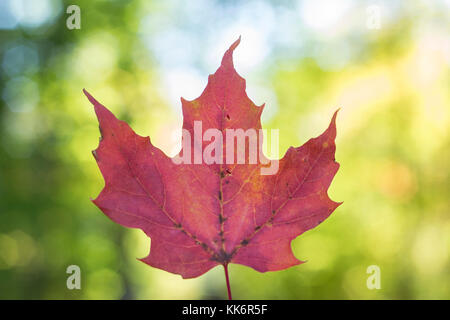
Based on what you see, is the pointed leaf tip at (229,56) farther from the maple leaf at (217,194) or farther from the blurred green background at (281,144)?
the blurred green background at (281,144)

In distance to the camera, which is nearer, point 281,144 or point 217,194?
point 217,194

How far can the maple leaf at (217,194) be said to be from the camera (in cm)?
52

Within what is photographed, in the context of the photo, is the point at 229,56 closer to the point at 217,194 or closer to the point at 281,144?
the point at 217,194

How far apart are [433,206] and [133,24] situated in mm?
6955

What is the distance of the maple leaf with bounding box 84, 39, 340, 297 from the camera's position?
1.69 ft

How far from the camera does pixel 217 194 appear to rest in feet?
1.88

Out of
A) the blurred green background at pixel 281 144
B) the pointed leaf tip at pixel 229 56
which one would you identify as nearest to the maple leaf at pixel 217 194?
the pointed leaf tip at pixel 229 56

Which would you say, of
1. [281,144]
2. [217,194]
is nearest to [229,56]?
[217,194]

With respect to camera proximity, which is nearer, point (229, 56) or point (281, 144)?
point (229, 56)

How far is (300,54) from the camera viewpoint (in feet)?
25.3

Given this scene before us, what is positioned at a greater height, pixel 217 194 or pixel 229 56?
pixel 229 56


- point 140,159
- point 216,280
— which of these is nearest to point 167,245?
point 140,159

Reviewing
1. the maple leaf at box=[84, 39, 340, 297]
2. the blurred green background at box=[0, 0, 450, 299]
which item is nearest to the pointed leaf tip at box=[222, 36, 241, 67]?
the maple leaf at box=[84, 39, 340, 297]

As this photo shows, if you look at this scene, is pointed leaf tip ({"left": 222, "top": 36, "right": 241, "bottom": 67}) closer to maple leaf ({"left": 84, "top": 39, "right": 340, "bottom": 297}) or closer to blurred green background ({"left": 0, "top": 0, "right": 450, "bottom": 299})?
maple leaf ({"left": 84, "top": 39, "right": 340, "bottom": 297})
